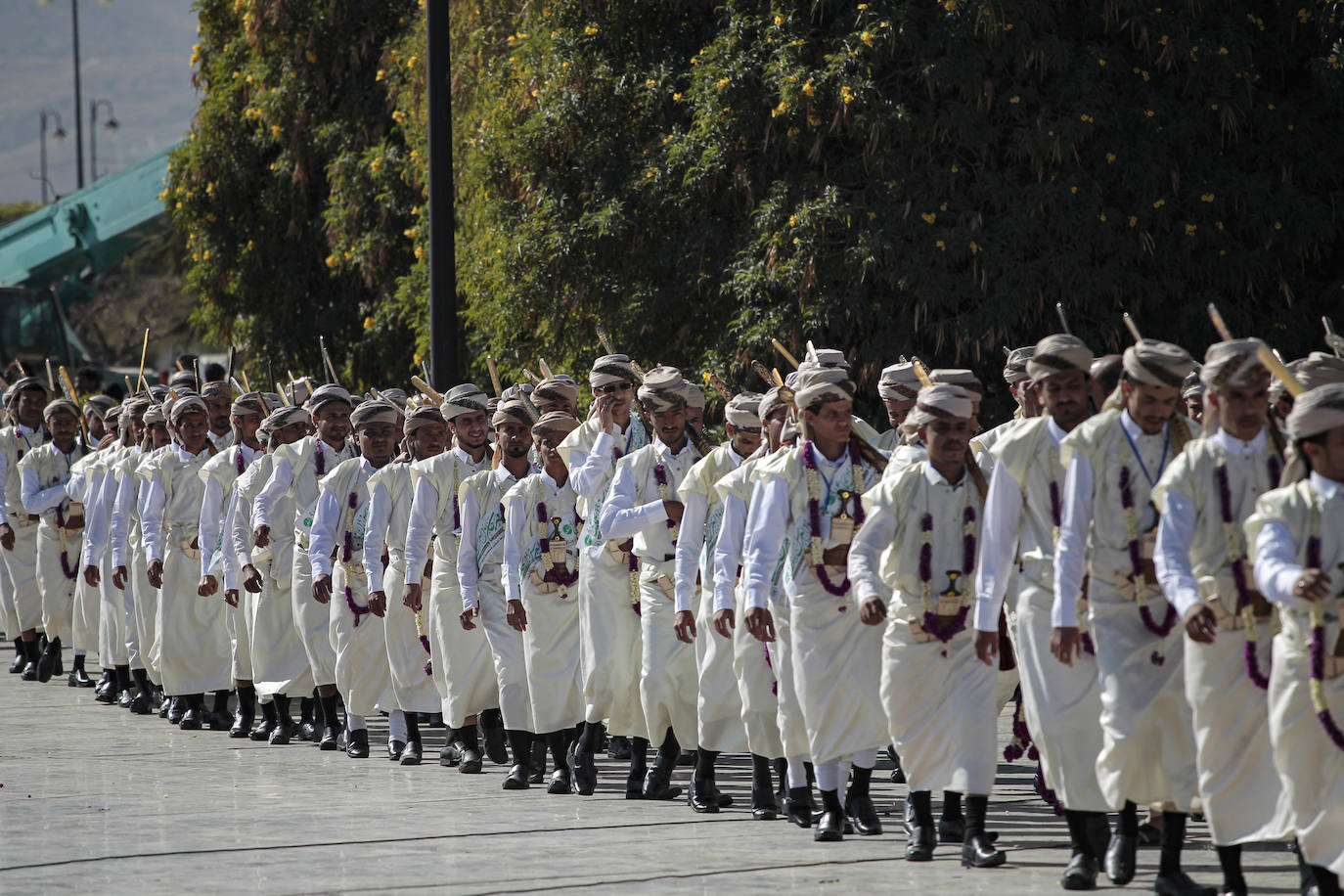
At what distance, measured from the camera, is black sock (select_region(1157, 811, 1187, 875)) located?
24.0 feet

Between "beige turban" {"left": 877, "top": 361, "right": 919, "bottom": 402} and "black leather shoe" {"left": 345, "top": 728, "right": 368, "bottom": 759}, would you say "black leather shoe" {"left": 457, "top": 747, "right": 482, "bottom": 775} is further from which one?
"beige turban" {"left": 877, "top": 361, "right": 919, "bottom": 402}

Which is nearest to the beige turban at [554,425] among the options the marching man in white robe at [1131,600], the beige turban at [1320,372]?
the marching man in white robe at [1131,600]

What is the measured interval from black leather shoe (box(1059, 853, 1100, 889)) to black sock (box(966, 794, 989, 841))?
0.60 meters

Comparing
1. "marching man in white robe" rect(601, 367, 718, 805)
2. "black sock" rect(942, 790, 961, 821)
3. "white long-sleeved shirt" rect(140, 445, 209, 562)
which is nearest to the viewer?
"black sock" rect(942, 790, 961, 821)

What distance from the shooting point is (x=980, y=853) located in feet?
26.4

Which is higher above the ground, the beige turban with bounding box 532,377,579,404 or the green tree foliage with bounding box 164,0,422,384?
the green tree foliage with bounding box 164,0,422,384

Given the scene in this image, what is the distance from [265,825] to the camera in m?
9.30

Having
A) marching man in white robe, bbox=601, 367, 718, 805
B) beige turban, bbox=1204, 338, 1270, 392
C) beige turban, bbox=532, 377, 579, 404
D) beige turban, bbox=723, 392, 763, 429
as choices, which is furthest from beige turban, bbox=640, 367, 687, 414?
beige turban, bbox=1204, 338, 1270, 392

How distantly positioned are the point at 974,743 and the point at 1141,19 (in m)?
8.79

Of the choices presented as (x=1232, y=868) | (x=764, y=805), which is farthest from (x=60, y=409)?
(x=1232, y=868)

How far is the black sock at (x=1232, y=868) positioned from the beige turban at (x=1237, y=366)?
65.4 inches

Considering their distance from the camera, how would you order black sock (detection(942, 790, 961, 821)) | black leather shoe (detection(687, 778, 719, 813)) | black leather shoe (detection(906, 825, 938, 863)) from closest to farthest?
black leather shoe (detection(906, 825, 938, 863)), black sock (detection(942, 790, 961, 821)), black leather shoe (detection(687, 778, 719, 813))

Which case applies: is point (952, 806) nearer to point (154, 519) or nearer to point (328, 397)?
point (328, 397)

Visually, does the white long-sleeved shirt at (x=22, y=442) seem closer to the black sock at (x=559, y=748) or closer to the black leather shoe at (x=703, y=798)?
the black sock at (x=559, y=748)
